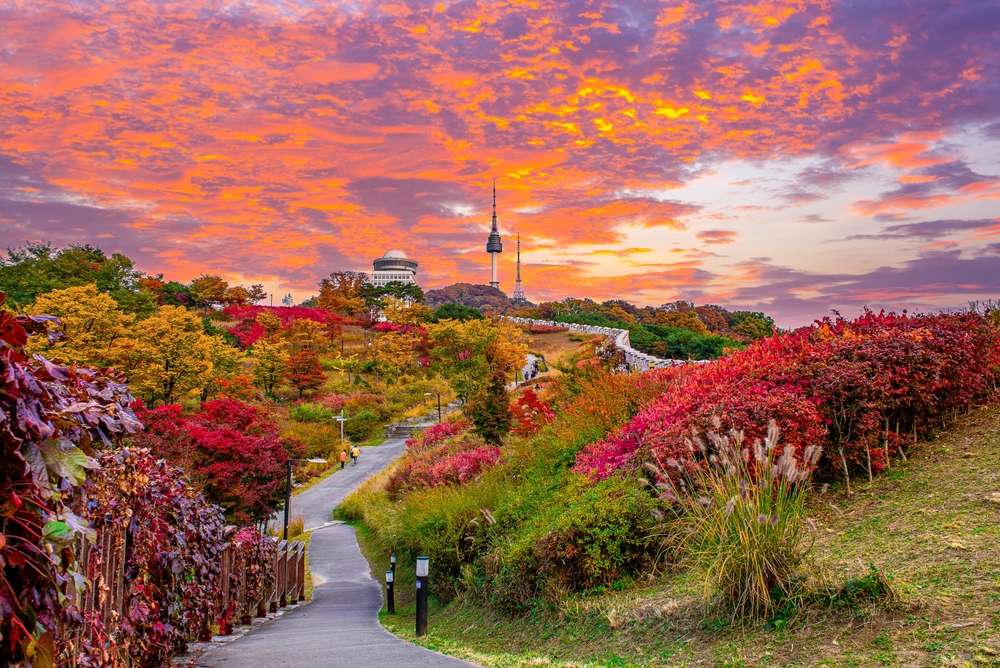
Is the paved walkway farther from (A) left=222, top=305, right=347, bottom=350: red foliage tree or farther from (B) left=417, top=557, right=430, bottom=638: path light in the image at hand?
(A) left=222, top=305, right=347, bottom=350: red foliage tree

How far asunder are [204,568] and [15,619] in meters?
4.13

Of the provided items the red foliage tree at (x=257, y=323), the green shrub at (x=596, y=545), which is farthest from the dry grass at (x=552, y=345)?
the green shrub at (x=596, y=545)

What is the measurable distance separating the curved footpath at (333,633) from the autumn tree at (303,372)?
25118mm

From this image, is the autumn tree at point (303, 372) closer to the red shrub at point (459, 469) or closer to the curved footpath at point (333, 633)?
the curved footpath at point (333, 633)

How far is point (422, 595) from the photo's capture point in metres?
9.04

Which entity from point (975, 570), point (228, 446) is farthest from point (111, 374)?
point (228, 446)

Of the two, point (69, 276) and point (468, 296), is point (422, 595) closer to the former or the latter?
point (69, 276)

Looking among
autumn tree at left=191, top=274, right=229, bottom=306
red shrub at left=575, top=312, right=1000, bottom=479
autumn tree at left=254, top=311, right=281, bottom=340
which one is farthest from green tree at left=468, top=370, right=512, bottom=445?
autumn tree at left=191, top=274, right=229, bottom=306

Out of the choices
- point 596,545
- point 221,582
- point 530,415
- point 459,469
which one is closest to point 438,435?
point 530,415

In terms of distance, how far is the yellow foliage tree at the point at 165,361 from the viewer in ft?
101

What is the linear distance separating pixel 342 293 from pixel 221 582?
72609mm

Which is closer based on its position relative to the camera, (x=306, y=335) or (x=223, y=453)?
(x=223, y=453)

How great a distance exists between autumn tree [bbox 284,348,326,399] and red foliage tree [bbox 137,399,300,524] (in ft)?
94.1

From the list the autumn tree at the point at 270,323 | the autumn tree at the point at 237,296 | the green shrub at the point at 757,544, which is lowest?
the green shrub at the point at 757,544
